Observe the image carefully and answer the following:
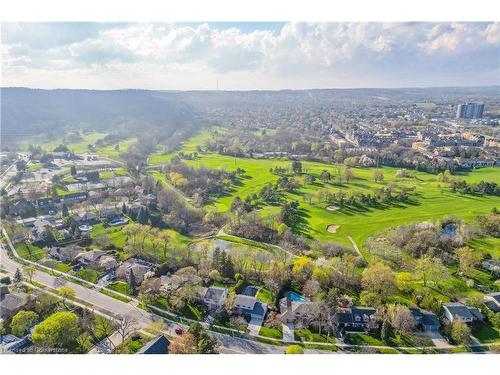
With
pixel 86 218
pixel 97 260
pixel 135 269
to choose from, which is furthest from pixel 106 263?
pixel 86 218

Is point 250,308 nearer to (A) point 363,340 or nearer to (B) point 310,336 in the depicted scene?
(B) point 310,336

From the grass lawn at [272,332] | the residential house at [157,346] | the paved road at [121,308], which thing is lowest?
the grass lawn at [272,332]

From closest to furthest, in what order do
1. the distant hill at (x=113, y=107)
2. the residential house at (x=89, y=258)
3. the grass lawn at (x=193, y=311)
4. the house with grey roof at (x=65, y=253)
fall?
the grass lawn at (x=193, y=311) < the residential house at (x=89, y=258) < the house with grey roof at (x=65, y=253) < the distant hill at (x=113, y=107)

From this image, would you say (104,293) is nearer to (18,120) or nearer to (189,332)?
(189,332)

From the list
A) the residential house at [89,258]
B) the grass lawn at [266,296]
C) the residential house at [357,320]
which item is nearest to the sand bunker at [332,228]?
the grass lawn at [266,296]

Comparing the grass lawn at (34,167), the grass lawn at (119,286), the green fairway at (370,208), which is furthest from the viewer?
the grass lawn at (34,167)

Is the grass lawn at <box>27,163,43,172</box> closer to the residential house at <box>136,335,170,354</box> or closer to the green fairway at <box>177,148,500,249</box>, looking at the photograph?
the green fairway at <box>177,148,500,249</box>

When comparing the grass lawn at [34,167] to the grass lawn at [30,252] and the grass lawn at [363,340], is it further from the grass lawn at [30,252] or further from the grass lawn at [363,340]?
the grass lawn at [363,340]
